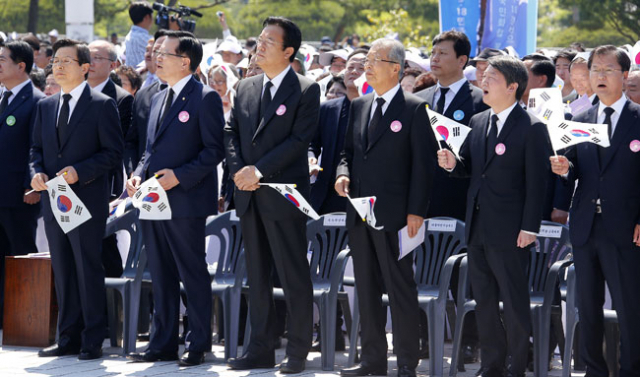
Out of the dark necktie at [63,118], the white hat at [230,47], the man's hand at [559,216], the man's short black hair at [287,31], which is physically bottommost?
the man's hand at [559,216]

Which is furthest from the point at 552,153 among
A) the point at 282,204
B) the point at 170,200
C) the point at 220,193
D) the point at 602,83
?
the point at 220,193

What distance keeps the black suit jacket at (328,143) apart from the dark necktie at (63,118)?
5.94 ft

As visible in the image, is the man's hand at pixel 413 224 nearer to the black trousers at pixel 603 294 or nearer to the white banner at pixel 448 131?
the white banner at pixel 448 131

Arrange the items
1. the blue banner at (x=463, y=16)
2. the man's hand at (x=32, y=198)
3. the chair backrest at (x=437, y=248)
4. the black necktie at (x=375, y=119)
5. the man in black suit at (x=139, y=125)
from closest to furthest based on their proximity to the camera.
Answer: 1. the black necktie at (x=375, y=119)
2. the chair backrest at (x=437, y=248)
3. the man in black suit at (x=139, y=125)
4. the man's hand at (x=32, y=198)
5. the blue banner at (x=463, y=16)

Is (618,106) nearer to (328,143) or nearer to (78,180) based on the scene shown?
(328,143)

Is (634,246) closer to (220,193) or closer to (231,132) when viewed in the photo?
(231,132)

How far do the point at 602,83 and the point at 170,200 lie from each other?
2.98m

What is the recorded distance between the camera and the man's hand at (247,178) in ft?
23.2

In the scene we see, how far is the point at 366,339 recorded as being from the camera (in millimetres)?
7105

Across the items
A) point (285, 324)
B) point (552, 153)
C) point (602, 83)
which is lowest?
point (285, 324)

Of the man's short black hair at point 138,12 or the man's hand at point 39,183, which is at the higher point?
the man's short black hair at point 138,12

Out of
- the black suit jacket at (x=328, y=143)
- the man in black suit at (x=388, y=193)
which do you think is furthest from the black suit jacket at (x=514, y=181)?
the black suit jacket at (x=328, y=143)

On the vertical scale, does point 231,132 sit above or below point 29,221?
above

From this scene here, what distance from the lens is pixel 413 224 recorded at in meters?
6.92
